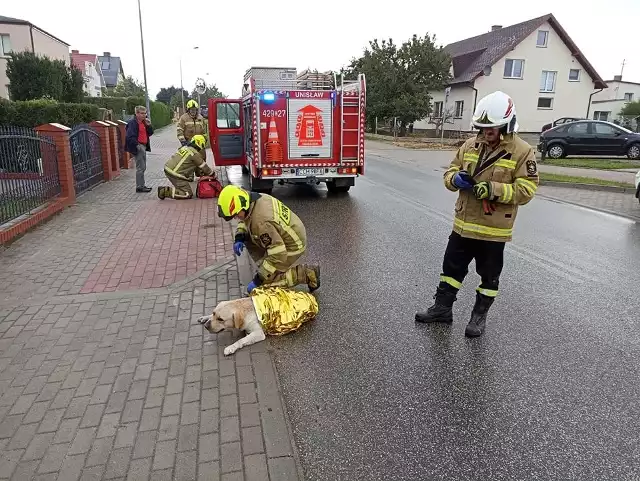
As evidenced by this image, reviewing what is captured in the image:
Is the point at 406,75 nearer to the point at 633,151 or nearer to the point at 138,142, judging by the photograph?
the point at 633,151

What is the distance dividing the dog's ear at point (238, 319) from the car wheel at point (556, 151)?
19.5 meters

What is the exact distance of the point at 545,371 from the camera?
3656 millimetres

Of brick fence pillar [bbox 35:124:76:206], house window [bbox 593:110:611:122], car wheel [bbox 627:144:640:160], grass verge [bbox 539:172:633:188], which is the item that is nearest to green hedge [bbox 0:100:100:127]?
brick fence pillar [bbox 35:124:76:206]

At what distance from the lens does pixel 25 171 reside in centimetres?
801

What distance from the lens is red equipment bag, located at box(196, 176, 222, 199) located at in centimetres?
1074

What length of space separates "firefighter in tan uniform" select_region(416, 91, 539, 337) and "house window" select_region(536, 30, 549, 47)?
131 feet

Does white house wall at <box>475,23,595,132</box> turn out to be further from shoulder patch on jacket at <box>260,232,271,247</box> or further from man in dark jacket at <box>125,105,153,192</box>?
shoulder patch on jacket at <box>260,232,271,247</box>

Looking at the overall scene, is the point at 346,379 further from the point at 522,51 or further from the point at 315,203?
the point at 522,51

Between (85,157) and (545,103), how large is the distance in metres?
37.2

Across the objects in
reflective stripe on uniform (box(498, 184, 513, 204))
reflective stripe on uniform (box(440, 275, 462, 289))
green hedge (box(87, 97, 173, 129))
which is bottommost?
reflective stripe on uniform (box(440, 275, 462, 289))

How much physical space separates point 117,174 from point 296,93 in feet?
21.5

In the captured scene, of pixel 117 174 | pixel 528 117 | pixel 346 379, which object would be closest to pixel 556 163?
pixel 117 174

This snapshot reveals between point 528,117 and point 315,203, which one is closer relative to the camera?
point 315,203

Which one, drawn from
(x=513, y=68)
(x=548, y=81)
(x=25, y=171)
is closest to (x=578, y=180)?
(x=25, y=171)
